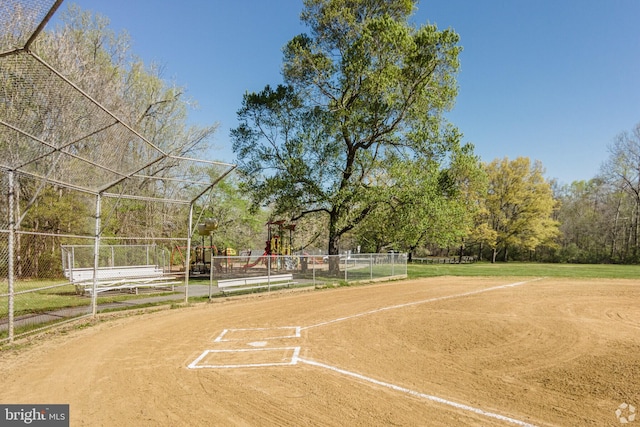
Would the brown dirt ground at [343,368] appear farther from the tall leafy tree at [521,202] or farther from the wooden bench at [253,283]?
the tall leafy tree at [521,202]

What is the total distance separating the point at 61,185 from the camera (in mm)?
9625

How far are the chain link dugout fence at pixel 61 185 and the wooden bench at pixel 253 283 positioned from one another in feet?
8.04

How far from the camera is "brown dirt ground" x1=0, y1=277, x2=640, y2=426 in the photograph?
183 inches

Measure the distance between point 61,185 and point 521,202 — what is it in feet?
172

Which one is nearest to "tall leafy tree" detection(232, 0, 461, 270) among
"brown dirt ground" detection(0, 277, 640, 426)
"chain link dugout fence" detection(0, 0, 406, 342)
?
"chain link dugout fence" detection(0, 0, 406, 342)

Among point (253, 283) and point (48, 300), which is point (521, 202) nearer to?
point (253, 283)

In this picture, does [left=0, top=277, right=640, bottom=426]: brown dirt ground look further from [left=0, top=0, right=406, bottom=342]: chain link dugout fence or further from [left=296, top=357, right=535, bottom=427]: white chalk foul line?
[left=0, top=0, right=406, bottom=342]: chain link dugout fence

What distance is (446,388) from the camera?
17.7 ft

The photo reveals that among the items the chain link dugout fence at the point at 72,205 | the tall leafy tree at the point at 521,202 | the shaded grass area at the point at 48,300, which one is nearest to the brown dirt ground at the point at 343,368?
the chain link dugout fence at the point at 72,205

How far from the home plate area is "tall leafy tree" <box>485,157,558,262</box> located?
45.9 m

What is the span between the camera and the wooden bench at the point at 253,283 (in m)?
15.1

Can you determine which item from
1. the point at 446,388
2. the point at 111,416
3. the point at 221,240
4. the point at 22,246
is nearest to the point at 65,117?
the point at 111,416

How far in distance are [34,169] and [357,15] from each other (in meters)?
19.9

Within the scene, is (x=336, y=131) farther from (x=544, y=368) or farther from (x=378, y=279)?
(x=544, y=368)
